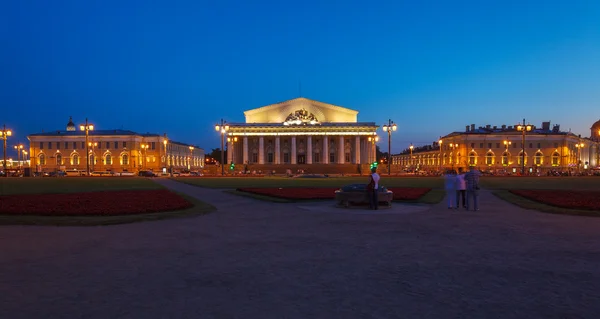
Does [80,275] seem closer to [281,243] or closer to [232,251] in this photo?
[232,251]

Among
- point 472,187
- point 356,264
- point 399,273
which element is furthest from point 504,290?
point 472,187

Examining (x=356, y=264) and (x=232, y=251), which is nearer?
(x=356, y=264)

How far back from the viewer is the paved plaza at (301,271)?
18.3ft

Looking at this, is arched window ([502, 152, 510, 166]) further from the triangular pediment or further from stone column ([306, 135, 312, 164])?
stone column ([306, 135, 312, 164])

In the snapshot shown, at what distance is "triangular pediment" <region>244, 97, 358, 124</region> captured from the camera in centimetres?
10388

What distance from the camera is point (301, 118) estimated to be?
4050 inches

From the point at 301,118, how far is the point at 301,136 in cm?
444

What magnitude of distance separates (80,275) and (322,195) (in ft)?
58.0

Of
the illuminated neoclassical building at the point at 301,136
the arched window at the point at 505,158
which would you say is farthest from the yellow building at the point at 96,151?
the arched window at the point at 505,158

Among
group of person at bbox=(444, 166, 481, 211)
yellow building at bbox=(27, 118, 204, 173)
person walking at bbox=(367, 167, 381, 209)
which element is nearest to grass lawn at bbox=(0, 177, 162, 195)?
person walking at bbox=(367, 167, 381, 209)

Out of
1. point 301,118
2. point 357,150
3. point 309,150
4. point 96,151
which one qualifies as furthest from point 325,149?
point 96,151

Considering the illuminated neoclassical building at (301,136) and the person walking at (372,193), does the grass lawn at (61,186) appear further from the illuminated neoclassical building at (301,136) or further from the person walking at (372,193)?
the illuminated neoclassical building at (301,136)

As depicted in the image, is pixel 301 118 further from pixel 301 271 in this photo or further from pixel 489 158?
pixel 301 271

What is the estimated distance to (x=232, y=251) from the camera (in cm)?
923
